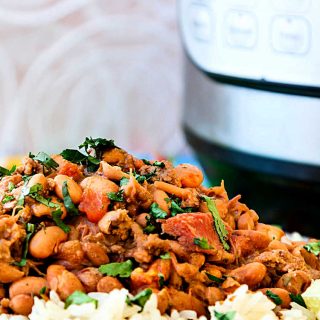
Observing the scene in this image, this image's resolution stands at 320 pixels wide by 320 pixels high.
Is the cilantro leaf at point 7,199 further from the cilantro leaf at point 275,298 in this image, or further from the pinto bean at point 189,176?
the cilantro leaf at point 275,298

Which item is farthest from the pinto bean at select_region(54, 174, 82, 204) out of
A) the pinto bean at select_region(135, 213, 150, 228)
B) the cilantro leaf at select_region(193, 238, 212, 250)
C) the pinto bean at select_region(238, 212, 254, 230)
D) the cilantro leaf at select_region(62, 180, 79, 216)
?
the pinto bean at select_region(238, 212, 254, 230)

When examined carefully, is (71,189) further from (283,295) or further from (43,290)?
(283,295)

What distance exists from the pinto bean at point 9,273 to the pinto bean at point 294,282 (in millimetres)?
440

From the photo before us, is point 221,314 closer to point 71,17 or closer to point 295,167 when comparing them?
point 295,167

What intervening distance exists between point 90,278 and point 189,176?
0.32m

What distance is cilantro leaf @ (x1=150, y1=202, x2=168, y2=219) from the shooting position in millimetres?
1333

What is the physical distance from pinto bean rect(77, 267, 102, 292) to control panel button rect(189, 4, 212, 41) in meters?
1.46

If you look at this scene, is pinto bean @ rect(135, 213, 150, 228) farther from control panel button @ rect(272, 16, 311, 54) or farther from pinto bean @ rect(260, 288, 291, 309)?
control panel button @ rect(272, 16, 311, 54)

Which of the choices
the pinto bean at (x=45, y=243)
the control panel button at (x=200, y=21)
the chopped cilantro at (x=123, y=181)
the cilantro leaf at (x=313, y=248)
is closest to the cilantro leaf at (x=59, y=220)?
the pinto bean at (x=45, y=243)

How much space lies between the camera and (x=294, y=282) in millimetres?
1365

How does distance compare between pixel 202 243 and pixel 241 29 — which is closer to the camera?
pixel 202 243

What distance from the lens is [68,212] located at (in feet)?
4.41

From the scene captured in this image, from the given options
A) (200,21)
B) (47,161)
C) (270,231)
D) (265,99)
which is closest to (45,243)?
(47,161)

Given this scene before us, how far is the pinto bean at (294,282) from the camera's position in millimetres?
1360
